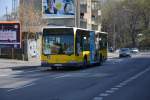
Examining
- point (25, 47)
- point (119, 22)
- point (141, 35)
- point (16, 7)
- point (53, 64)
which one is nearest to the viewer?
point (53, 64)

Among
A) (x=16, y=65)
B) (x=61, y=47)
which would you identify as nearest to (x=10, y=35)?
(x=16, y=65)

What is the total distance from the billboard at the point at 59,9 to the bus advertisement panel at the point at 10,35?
36.4m

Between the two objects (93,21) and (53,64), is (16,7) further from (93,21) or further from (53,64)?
(53,64)

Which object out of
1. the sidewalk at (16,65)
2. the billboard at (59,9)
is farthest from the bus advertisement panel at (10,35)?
the billboard at (59,9)

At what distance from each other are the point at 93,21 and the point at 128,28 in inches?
714

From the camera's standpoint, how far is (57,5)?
86125 mm

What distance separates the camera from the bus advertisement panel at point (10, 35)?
47.9 metres

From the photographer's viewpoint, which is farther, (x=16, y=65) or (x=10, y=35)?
(x=10, y=35)

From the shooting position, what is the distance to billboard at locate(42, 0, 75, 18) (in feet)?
279

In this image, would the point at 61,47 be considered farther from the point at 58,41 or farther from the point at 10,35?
the point at 10,35

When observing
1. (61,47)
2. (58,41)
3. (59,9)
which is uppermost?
(59,9)

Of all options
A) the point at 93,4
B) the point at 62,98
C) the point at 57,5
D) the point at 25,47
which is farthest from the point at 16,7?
the point at 62,98

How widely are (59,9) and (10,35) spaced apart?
3795 cm

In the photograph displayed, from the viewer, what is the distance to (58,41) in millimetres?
35312
